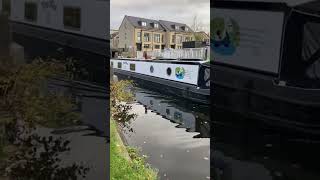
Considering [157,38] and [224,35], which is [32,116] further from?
[157,38]

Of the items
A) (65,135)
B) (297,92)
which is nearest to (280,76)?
(297,92)

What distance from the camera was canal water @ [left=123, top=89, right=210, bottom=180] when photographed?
6191 mm

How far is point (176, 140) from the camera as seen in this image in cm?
893

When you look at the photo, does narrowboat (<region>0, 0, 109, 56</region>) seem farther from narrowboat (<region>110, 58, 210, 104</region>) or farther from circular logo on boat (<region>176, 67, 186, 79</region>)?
circular logo on boat (<region>176, 67, 186, 79</region>)

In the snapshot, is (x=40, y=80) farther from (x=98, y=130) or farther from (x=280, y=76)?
(x=280, y=76)

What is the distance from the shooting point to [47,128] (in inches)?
120

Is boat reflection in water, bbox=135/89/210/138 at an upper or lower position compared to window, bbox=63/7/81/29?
lower

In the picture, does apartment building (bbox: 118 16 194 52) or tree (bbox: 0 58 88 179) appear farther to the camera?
apartment building (bbox: 118 16 194 52)

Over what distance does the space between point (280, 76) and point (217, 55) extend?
543 millimetres

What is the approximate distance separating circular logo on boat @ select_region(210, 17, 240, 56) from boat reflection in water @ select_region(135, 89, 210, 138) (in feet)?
18.6

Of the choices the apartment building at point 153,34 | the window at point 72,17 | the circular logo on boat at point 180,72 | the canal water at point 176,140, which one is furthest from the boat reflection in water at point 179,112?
the apartment building at point 153,34

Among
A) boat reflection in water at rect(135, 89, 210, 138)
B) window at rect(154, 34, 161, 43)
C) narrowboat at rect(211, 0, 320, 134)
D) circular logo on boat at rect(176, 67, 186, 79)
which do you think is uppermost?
window at rect(154, 34, 161, 43)

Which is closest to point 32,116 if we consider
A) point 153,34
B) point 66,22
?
point 66,22

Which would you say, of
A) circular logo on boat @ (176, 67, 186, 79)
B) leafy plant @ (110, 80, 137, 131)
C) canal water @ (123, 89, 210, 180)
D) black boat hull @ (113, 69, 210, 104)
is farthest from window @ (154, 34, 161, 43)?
leafy plant @ (110, 80, 137, 131)
